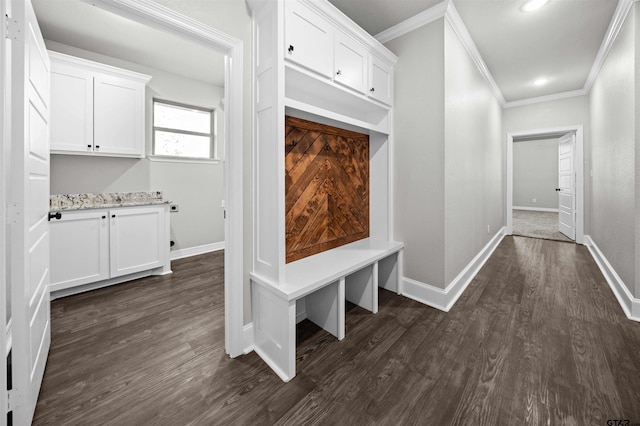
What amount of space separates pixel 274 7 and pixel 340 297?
1934 mm

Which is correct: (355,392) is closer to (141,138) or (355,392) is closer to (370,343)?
(370,343)

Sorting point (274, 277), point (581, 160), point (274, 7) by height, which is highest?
point (274, 7)

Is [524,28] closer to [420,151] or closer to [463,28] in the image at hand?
[463,28]

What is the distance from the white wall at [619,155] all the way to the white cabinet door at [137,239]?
475 cm

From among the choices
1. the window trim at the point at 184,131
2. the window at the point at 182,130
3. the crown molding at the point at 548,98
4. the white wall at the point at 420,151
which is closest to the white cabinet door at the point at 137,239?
the window trim at the point at 184,131

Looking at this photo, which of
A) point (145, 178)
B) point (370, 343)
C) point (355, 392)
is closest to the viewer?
point (355, 392)

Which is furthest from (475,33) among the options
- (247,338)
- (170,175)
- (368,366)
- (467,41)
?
(170,175)

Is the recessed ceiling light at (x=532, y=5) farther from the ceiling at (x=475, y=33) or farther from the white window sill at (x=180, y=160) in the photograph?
the white window sill at (x=180, y=160)

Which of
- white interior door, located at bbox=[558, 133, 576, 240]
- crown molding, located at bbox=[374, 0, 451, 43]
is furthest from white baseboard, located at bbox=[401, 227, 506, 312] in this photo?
white interior door, located at bbox=[558, 133, 576, 240]

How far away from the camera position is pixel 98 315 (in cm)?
235

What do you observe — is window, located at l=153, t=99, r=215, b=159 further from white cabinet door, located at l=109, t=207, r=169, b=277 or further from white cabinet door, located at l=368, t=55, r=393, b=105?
white cabinet door, located at l=368, t=55, r=393, b=105

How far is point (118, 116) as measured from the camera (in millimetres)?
3256

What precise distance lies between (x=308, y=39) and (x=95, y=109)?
279 cm

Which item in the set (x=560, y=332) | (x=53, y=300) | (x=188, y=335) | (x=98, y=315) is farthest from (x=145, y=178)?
(x=560, y=332)
